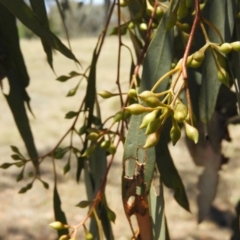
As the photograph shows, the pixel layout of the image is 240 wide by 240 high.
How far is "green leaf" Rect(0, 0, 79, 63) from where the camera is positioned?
756mm

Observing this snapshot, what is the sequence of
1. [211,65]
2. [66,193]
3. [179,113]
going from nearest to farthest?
[179,113] < [211,65] < [66,193]

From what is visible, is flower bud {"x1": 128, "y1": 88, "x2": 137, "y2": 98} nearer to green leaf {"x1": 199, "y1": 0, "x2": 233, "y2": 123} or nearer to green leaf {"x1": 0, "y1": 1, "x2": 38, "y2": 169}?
green leaf {"x1": 199, "y1": 0, "x2": 233, "y2": 123}

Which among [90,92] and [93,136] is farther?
[90,92]

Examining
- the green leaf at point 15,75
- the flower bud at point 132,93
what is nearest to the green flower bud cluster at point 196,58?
the flower bud at point 132,93

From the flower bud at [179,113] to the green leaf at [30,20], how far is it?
10.6 inches

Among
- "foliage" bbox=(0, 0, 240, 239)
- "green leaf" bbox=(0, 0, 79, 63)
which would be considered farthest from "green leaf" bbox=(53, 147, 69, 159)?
"green leaf" bbox=(0, 0, 79, 63)

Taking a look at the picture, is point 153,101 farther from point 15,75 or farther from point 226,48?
point 15,75

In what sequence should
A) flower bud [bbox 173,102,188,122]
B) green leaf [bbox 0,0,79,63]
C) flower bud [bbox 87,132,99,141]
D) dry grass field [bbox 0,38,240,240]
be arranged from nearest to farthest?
flower bud [bbox 173,102,188,122] → green leaf [bbox 0,0,79,63] → flower bud [bbox 87,132,99,141] → dry grass field [bbox 0,38,240,240]

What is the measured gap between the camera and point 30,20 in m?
0.77

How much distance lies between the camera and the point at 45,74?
4.33 metres

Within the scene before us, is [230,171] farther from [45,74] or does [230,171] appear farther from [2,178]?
[45,74]

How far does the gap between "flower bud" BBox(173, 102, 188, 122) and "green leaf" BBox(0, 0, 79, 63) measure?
27 cm

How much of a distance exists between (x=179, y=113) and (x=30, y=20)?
30cm

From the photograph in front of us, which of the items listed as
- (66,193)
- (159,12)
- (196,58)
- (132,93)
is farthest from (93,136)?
(66,193)
